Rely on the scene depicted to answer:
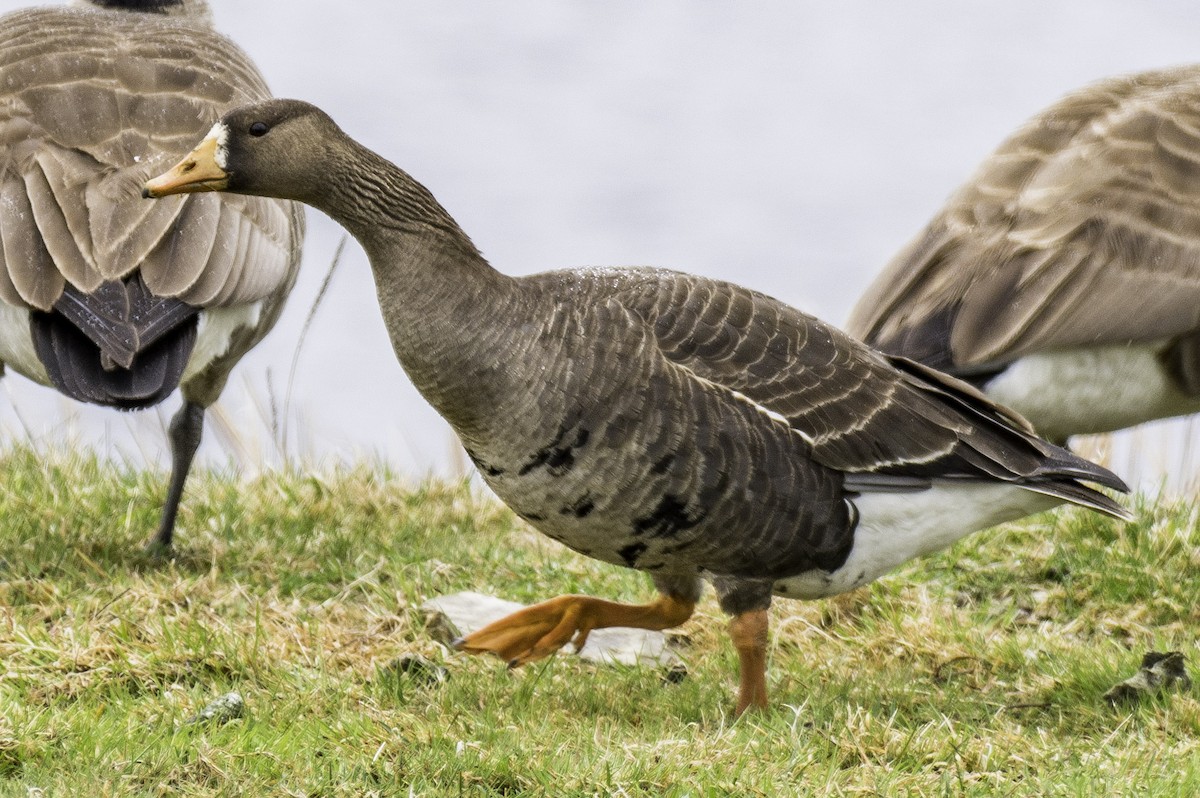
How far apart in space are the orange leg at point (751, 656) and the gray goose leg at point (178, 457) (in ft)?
8.60

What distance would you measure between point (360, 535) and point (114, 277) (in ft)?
4.98

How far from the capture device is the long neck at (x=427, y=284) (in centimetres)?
443

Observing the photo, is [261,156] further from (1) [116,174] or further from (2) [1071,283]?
(2) [1071,283]

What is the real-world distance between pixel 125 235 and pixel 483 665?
2.15 m

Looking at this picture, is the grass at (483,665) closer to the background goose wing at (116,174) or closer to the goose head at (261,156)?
the background goose wing at (116,174)

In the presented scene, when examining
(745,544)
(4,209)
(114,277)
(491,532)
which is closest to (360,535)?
(491,532)

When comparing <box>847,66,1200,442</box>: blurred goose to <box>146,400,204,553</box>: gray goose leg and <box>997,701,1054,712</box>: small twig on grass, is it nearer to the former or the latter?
<box>997,701,1054,712</box>: small twig on grass

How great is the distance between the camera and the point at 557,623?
500cm

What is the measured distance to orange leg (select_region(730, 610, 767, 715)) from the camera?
4.57 m

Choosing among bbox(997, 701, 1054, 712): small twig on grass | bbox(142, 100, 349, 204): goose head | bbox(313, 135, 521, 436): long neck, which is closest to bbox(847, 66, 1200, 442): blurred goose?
bbox(997, 701, 1054, 712): small twig on grass

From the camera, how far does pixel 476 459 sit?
15.2 ft

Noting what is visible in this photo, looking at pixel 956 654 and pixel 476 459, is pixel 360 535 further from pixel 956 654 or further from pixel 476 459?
pixel 956 654

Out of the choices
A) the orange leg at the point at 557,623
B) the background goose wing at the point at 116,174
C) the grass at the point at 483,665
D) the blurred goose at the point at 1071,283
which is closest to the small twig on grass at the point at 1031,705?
the grass at the point at 483,665

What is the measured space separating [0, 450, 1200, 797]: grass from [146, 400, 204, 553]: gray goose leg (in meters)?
0.14
